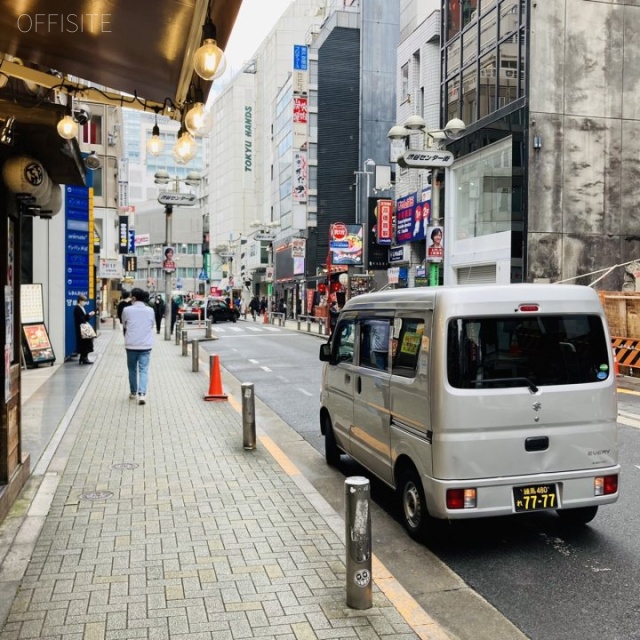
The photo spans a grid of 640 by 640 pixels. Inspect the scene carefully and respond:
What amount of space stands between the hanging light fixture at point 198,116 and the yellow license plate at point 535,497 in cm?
449

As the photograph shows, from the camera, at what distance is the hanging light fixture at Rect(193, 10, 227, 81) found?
4.65m

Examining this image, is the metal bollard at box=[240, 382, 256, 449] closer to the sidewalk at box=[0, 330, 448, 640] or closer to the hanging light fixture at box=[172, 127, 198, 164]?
the sidewalk at box=[0, 330, 448, 640]

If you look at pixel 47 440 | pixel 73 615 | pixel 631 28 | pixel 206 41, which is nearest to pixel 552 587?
pixel 73 615

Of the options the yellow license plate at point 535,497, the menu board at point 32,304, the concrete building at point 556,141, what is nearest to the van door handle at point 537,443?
the yellow license plate at point 535,497

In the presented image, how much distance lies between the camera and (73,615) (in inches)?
162

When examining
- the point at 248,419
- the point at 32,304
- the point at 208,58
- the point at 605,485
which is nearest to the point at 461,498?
the point at 605,485

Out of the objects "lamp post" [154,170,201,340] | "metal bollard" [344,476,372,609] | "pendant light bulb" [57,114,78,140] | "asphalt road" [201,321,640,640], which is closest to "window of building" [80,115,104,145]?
"lamp post" [154,170,201,340]

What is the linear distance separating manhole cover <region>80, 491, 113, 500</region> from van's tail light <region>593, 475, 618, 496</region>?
4476mm

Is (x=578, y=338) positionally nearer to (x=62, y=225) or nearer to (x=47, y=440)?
(x=47, y=440)

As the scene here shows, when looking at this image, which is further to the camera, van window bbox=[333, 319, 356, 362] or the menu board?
the menu board

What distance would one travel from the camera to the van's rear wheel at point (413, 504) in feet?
18.0

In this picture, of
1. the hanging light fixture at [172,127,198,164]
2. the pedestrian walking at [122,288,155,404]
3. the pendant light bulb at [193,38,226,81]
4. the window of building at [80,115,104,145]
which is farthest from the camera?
the window of building at [80,115,104,145]

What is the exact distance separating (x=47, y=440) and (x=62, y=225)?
11699mm

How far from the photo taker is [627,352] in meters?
16.7
